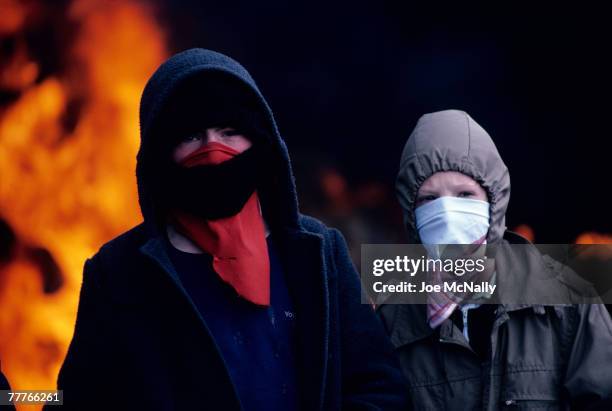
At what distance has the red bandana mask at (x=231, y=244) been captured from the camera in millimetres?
2701

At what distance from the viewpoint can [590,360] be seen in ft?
9.11

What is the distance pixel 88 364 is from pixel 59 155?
409 centimetres

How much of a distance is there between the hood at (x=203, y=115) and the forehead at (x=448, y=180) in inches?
24.1

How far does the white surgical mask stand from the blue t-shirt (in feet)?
2.43

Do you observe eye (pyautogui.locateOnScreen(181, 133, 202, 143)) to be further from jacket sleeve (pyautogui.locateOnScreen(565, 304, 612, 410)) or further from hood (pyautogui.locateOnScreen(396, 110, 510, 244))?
jacket sleeve (pyautogui.locateOnScreen(565, 304, 612, 410))

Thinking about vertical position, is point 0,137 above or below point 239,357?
above

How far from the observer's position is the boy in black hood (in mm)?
2633

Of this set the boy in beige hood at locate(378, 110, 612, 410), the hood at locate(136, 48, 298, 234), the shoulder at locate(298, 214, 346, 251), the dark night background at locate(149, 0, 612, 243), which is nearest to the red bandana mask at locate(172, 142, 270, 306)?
the hood at locate(136, 48, 298, 234)

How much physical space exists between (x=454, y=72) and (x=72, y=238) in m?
3.51

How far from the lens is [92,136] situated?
6.59m

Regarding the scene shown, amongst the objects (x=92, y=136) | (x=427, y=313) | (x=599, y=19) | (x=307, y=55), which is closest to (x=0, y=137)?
(x=92, y=136)

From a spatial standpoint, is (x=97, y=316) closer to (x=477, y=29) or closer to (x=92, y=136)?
(x=92, y=136)

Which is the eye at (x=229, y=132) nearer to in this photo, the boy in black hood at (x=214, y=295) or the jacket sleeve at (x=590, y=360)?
the boy in black hood at (x=214, y=295)

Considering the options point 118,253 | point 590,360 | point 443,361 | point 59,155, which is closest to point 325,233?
point 443,361
